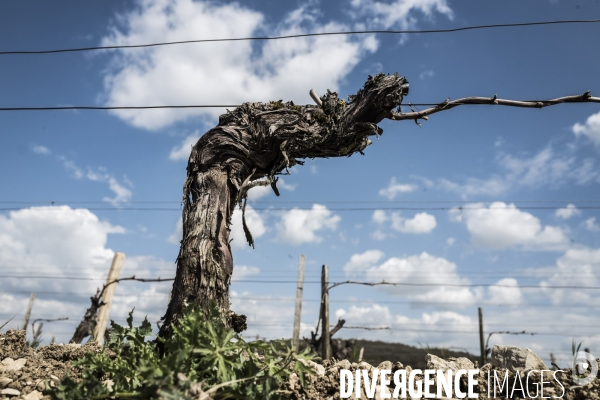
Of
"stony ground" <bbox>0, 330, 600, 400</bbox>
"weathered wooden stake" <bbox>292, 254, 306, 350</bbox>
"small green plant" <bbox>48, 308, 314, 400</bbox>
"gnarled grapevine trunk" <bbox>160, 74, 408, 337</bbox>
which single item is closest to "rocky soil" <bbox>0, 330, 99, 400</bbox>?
"stony ground" <bbox>0, 330, 600, 400</bbox>

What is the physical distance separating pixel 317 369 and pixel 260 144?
2315 mm

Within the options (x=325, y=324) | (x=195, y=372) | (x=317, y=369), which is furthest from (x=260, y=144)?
(x=325, y=324)

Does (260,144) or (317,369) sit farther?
(260,144)

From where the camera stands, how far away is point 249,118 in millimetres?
5137

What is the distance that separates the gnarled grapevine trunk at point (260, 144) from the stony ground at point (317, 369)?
3.20 feet

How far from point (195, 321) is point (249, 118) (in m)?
2.79

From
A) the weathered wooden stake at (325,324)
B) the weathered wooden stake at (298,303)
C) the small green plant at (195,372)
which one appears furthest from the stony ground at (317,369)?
the weathered wooden stake at (298,303)

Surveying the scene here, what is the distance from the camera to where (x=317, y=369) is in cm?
428

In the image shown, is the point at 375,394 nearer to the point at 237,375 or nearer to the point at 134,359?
the point at 237,375

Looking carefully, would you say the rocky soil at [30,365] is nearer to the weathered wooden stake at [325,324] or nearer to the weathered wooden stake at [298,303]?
the weathered wooden stake at [325,324]

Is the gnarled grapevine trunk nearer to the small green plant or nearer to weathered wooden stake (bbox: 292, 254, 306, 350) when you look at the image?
the small green plant

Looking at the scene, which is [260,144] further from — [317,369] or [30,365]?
[30,365]

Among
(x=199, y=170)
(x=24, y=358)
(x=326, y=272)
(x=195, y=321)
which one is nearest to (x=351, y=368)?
(x=195, y=321)

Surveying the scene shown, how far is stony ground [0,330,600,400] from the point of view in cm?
381
